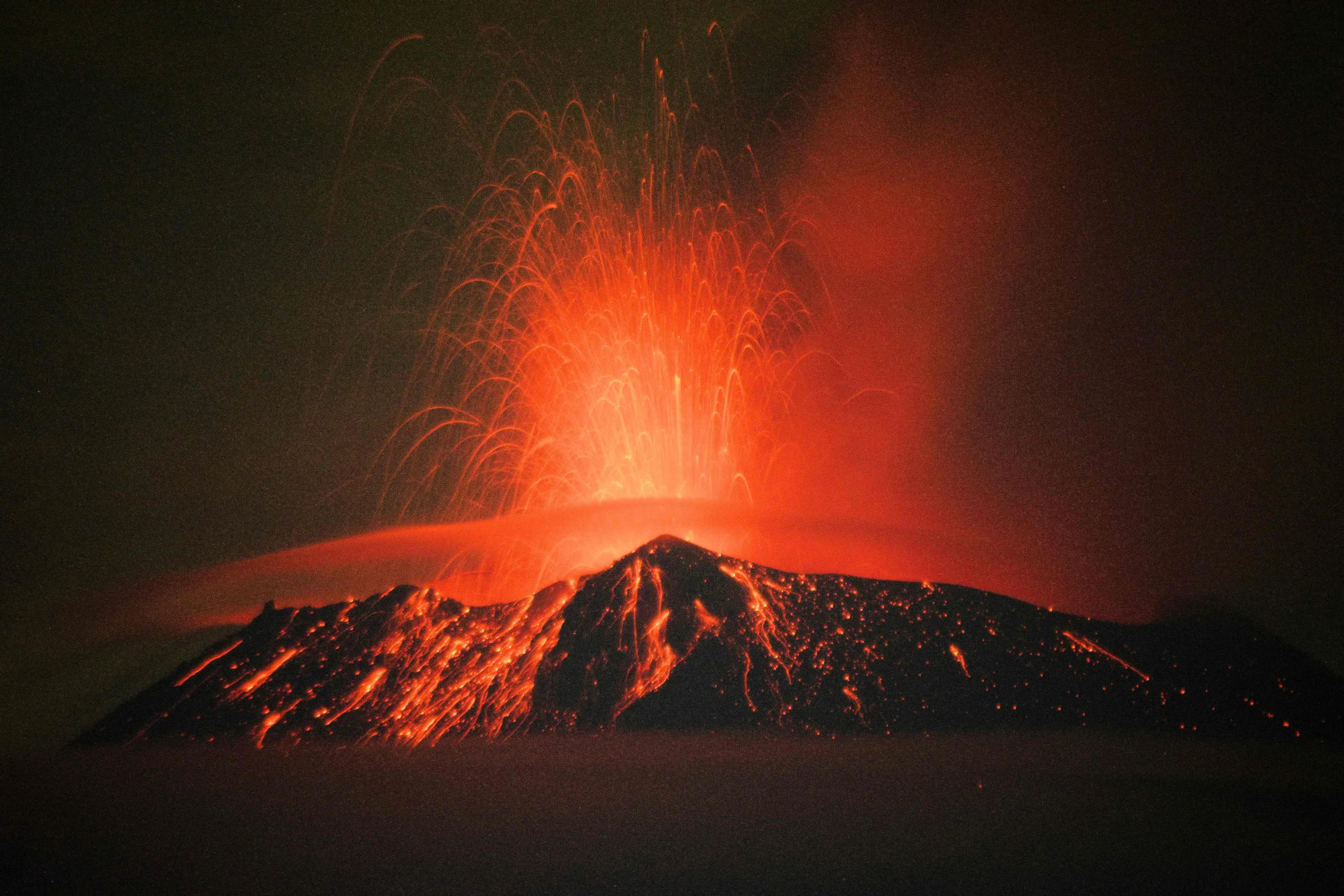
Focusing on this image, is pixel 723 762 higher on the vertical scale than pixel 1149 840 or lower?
lower

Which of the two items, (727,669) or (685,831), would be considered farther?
(727,669)

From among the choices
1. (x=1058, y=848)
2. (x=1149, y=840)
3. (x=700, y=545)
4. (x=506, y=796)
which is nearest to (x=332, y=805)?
(x=506, y=796)

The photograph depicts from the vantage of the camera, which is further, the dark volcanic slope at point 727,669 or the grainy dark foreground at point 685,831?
the dark volcanic slope at point 727,669

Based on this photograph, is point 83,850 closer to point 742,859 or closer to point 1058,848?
point 742,859

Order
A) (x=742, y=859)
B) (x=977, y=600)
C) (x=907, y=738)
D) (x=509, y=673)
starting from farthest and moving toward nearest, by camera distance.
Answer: (x=977, y=600)
(x=509, y=673)
(x=907, y=738)
(x=742, y=859)

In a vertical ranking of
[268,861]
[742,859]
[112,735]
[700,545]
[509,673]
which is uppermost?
[700,545]

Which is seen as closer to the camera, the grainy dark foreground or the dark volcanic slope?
the grainy dark foreground

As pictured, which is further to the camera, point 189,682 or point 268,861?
point 189,682

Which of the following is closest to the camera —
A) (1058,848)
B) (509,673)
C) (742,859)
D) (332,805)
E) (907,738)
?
(742,859)
